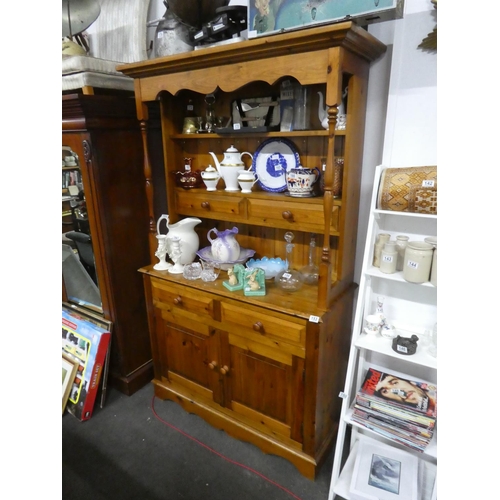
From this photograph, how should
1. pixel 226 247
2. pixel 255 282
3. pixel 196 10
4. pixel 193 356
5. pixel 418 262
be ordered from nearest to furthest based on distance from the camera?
1. pixel 418 262
2. pixel 196 10
3. pixel 255 282
4. pixel 226 247
5. pixel 193 356

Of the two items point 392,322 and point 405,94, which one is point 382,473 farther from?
point 405,94

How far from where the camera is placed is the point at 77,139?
1.75 metres

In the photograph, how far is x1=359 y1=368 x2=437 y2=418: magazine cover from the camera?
133 cm

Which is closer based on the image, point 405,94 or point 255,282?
point 405,94

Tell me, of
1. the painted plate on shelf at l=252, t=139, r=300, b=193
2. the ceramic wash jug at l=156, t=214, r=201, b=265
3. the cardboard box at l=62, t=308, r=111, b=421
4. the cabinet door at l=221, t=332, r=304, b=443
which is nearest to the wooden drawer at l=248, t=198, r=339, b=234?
the painted plate on shelf at l=252, t=139, r=300, b=193

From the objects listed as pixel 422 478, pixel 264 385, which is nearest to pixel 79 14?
pixel 264 385

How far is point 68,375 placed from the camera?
2.05 metres

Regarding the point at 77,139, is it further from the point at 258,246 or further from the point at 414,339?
the point at 414,339

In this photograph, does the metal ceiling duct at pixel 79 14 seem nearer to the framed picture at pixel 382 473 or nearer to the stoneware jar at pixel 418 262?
the stoneware jar at pixel 418 262

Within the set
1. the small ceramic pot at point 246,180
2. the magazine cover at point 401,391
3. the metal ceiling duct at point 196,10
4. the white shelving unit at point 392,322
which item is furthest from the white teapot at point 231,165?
the magazine cover at point 401,391

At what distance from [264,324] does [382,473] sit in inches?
30.4
